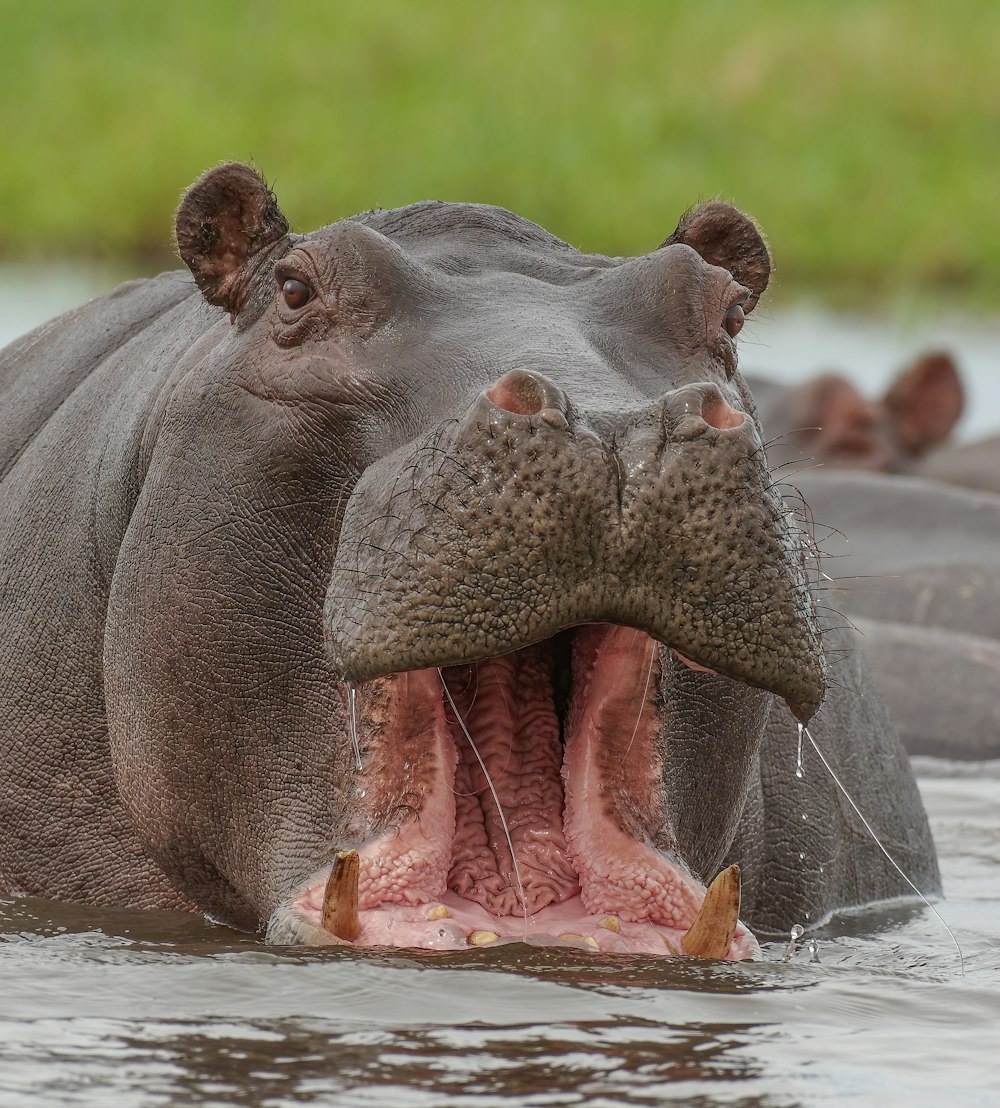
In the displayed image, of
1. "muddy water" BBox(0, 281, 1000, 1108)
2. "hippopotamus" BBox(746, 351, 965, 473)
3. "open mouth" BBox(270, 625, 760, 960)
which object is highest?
"hippopotamus" BBox(746, 351, 965, 473)

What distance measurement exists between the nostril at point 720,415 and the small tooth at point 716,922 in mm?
727

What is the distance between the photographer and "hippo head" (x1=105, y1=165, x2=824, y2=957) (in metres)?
4.04

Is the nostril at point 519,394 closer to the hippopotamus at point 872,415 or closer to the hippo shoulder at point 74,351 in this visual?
the hippo shoulder at point 74,351

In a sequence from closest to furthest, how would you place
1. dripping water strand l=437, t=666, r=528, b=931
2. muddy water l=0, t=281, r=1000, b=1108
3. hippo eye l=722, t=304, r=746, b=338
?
1. muddy water l=0, t=281, r=1000, b=1108
2. dripping water strand l=437, t=666, r=528, b=931
3. hippo eye l=722, t=304, r=746, b=338

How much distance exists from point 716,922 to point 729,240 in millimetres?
1613

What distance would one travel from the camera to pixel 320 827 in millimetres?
4559

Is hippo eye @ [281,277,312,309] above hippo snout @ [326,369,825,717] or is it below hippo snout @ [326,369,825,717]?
above

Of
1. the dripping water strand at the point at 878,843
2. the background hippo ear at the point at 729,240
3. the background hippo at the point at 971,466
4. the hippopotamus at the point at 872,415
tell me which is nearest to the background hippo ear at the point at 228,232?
the background hippo ear at the point at 729,240

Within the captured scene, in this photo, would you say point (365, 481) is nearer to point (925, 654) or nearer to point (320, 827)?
point (320, 827)

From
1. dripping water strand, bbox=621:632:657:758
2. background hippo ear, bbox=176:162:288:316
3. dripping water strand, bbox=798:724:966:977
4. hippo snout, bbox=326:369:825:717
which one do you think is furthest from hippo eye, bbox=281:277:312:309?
dripping water strand, bbox=798:724:966:977

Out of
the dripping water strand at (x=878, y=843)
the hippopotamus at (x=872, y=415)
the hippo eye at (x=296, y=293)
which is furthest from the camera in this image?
the hippopotamus at (x=872, y=415)

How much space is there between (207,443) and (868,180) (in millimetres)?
26829

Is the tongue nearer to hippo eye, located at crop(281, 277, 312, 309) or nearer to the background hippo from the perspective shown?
hippo eye, located at crop(281, 277, 312, 309)

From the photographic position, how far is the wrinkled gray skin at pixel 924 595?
30.5 ft
